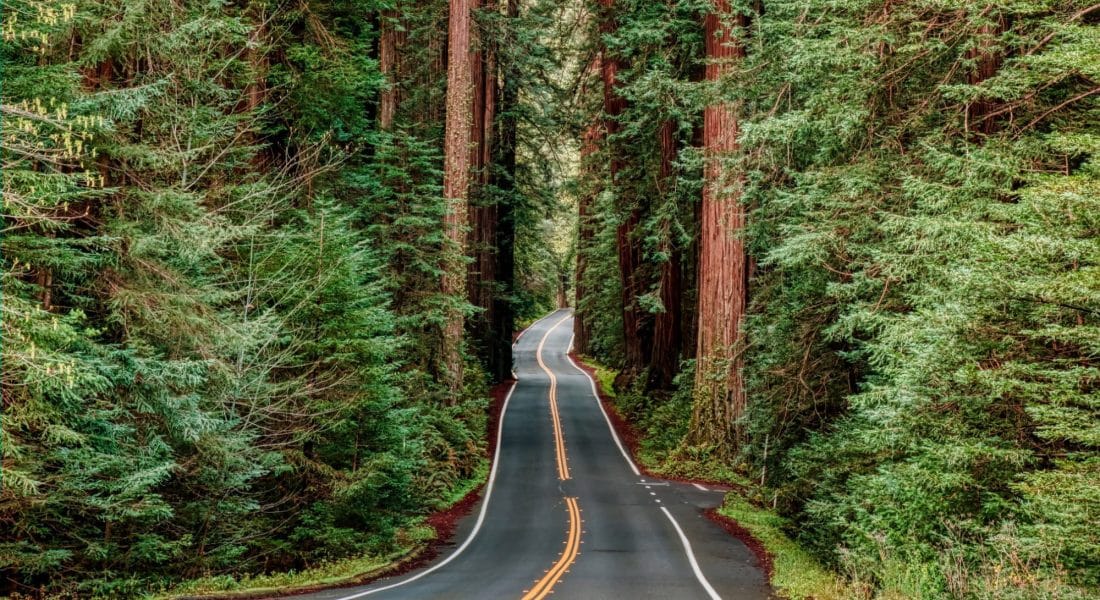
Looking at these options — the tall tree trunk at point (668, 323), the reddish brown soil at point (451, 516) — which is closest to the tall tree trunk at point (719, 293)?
the tall tree trunk at point (668, 323)

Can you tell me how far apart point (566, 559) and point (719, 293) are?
9.47 m

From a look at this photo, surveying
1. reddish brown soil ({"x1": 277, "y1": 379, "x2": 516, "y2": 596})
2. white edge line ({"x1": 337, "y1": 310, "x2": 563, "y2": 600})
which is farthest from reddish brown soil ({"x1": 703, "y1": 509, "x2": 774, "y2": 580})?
reddish brown soil ({"x1": 277, "y1": 379, "x2": 516, "y2": 596})

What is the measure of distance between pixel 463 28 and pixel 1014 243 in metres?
19.1

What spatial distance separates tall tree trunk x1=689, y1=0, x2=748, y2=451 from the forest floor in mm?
966

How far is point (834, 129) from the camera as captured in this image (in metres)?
11.5

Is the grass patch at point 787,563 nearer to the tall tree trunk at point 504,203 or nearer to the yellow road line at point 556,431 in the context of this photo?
the yellow road line at point 556,431

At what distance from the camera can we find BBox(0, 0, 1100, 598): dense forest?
765 cm

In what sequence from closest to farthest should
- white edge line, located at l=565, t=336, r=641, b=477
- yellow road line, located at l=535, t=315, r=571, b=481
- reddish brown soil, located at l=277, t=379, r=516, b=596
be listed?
reddish brown soil, located at l=277, t=379, r=516, b=596, yellow road line, located at l=535, t=315, r=571, b=481, white edge line, located at l=565, t=336, r=641, b=477

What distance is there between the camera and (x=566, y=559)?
14.3 m

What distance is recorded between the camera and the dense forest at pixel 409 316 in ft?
25.1

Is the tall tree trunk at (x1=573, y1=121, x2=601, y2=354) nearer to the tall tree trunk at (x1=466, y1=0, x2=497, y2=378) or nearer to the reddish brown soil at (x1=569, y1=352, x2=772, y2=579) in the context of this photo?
the tall tree trunk at (x1=466, y1=0, x2=497, y2=378)

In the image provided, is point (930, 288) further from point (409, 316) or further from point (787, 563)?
point (409, 316)

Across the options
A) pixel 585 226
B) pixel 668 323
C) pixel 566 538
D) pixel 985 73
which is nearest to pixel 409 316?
pixel 566 538

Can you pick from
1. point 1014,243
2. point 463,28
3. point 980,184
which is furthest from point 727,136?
point 1014,243
